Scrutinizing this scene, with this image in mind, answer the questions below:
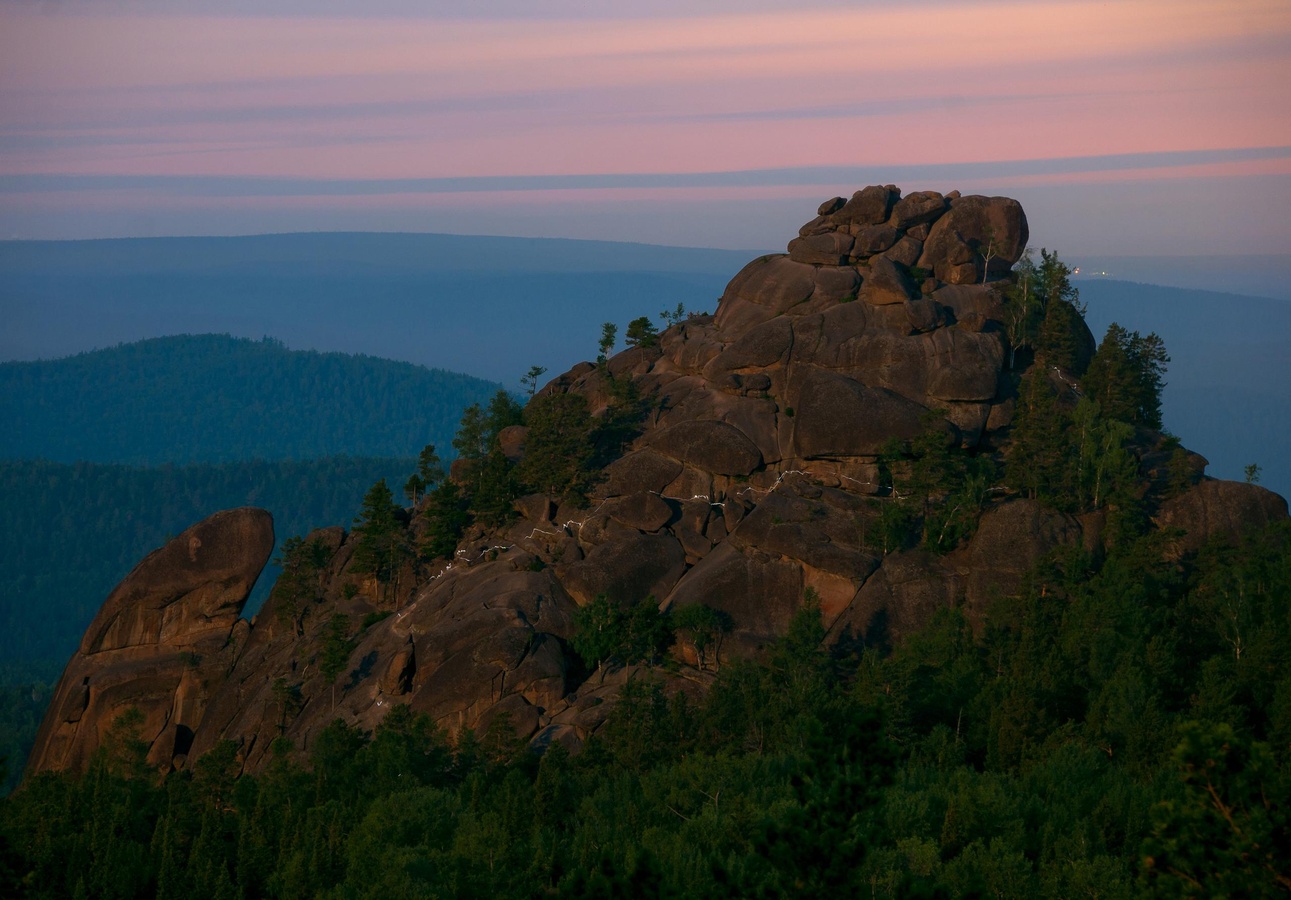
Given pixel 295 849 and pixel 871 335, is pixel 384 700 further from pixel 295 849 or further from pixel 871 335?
pixel 871 335

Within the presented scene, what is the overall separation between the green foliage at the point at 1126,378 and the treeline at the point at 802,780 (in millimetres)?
9219

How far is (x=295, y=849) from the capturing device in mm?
44281

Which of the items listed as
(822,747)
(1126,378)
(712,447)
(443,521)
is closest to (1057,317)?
(1126,378)

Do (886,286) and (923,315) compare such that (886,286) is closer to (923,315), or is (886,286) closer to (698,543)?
(923,315)

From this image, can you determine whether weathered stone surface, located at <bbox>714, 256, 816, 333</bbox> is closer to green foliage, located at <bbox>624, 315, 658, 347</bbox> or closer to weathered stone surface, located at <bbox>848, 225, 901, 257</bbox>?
weathered stone surface, located at <bbox>848, 225, 901, 257</bbox>

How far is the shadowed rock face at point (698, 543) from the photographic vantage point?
55656mm

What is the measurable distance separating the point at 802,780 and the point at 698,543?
1170 inches

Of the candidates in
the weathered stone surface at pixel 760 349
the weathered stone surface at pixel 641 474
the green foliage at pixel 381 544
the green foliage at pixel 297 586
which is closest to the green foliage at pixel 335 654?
the green foliage at pixel 381 544

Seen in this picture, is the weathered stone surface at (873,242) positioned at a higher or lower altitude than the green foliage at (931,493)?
higher

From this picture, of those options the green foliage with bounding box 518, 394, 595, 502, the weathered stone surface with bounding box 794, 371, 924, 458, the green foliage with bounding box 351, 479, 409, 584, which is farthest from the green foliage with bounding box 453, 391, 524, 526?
the weathered stone surface with bounding box 794, 371, 924, 458

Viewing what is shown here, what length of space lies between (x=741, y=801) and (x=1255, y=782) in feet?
61.2

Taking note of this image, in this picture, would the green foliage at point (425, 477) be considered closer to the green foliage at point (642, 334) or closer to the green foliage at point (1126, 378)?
the green foliage at point (642, 334)

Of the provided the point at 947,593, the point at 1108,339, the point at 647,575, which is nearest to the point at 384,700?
the point at 647,575

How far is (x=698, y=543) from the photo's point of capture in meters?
59.0
